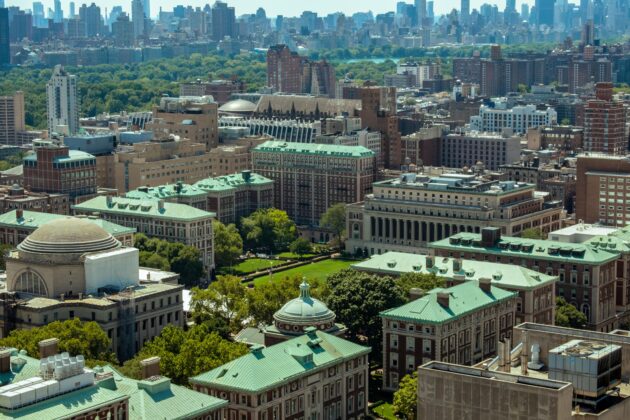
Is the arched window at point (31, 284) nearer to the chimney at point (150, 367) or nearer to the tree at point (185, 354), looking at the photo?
the tree at point (185, 354)

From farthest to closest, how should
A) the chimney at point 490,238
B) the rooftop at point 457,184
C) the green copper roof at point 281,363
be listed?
the rooftop at point 457,184
the chimney at point 490,238
the green copper roof at point 281,363

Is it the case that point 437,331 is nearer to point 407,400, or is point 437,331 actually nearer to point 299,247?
point 407,400

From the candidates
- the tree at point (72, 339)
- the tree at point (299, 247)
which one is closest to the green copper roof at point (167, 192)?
the tree at point (299, 247)

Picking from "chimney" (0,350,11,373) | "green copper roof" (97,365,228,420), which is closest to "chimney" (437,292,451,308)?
"green copper roof" (97,365,228,420)

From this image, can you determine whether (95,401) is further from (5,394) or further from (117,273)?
(117,273)

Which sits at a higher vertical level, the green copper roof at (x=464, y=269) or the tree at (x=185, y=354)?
the green copper roof at (x=464, y=269)

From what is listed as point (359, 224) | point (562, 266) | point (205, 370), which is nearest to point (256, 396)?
point (205, 370)

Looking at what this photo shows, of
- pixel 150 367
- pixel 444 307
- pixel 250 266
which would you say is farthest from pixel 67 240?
pixel 250 266
